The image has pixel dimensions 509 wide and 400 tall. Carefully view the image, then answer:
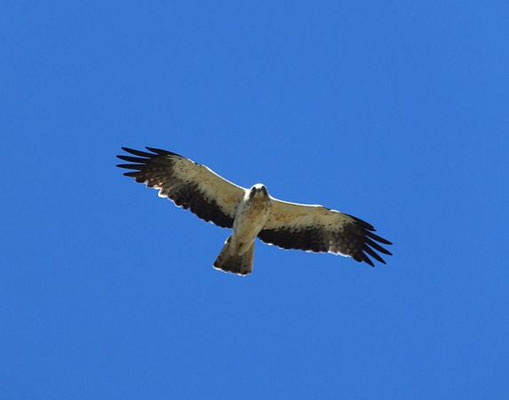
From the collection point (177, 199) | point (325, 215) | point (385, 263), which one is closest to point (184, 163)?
point (177, 199)

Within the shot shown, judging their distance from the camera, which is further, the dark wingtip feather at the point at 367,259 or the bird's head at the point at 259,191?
the dark wingtip feather at the point at 367,259

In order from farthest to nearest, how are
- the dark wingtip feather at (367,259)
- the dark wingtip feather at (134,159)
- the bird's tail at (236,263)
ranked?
the dark wingtip feather at (367,259) < the dark wingtip feather at (134,159) < the bird's tail at (236,263)

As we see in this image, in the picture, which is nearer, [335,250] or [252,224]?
[252,224]

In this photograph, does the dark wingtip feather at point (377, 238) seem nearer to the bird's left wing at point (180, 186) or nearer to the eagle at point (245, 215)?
the eagle at point (245, 215)

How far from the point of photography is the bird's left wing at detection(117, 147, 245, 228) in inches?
559

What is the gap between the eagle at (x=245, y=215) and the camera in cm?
1375

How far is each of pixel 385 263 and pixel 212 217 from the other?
3.14 metres

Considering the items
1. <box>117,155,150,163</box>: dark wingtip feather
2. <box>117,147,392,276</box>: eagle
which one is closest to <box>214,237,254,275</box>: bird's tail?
<box>117,147,392,276</box>: eagle

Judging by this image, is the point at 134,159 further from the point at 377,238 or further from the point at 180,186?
the point at 377,238

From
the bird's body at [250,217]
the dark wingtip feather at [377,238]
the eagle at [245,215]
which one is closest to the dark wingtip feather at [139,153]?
the eagle at [245,215]

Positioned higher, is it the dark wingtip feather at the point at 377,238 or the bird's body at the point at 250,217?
the dark wingtip feather at the point at 377,238

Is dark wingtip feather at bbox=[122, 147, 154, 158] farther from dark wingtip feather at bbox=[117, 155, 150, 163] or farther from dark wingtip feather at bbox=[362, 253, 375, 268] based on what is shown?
dark wingtip feather at bbox=[362, 253, 375, 268]

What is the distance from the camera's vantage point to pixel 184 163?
555 inches

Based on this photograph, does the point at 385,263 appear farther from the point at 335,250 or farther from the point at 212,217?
the point at 212,217
